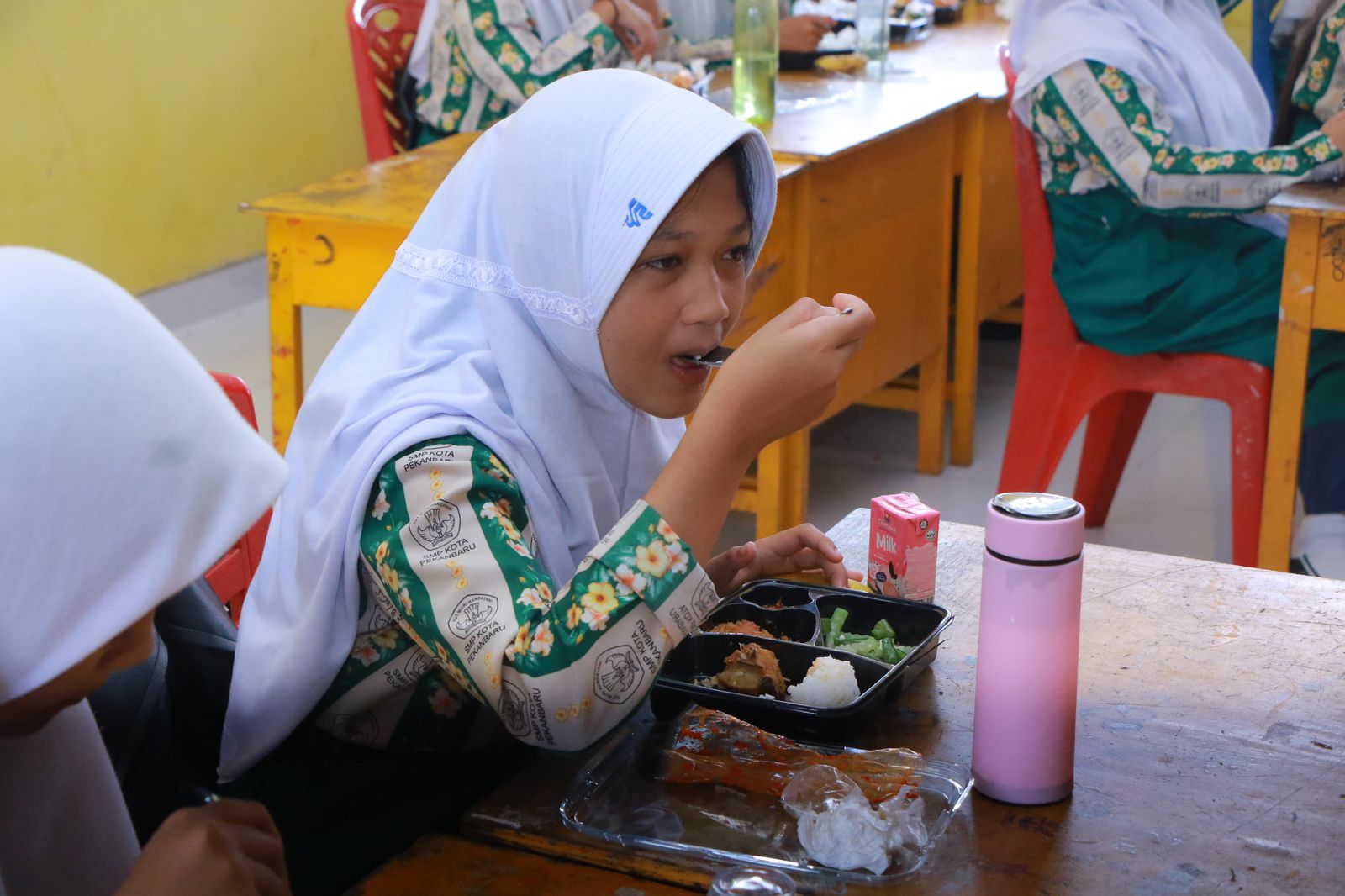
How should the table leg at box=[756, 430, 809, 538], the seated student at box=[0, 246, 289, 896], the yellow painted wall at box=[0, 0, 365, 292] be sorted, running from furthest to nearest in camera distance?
the yellow painted wall at box=[0, 0, 365, 292] → the table leg at box=[756, 430, 809, 538] → the seated student at box=[0, 246, 289, 896]

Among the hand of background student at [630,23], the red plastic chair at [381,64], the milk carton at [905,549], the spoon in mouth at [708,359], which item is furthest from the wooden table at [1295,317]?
the red plastic chair at [381,64]

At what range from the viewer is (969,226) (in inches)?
143

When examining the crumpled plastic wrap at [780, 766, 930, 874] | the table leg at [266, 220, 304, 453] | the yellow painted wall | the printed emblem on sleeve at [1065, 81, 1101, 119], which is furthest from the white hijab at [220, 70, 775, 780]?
the yellow painted wall

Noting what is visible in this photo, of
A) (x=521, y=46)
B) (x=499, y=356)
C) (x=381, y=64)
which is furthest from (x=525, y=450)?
(x=381, y=64)

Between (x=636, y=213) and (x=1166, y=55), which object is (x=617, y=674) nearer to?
(x=636, y=213)

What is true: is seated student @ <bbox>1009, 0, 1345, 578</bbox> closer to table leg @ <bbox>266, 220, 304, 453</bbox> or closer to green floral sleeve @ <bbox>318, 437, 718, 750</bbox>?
table leg @ <bbox>266, 220, 304, 453</bbox>

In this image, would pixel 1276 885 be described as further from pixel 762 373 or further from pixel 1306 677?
pixel 762 373

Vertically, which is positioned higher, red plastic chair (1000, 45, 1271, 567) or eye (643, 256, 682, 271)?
eye (643, 256, 682, 271)

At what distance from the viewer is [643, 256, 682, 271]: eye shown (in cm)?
118

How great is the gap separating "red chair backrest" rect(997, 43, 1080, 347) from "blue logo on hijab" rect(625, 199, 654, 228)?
1686mm

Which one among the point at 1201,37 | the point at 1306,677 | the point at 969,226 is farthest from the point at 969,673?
the point at 969,226

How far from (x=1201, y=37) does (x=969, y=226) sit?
91 cm

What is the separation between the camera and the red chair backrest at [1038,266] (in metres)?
2.68

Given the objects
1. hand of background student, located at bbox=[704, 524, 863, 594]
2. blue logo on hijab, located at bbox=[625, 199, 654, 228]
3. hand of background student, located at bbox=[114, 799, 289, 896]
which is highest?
blue logo on hijab, located at bbox=[625, 199, 654, 228]
